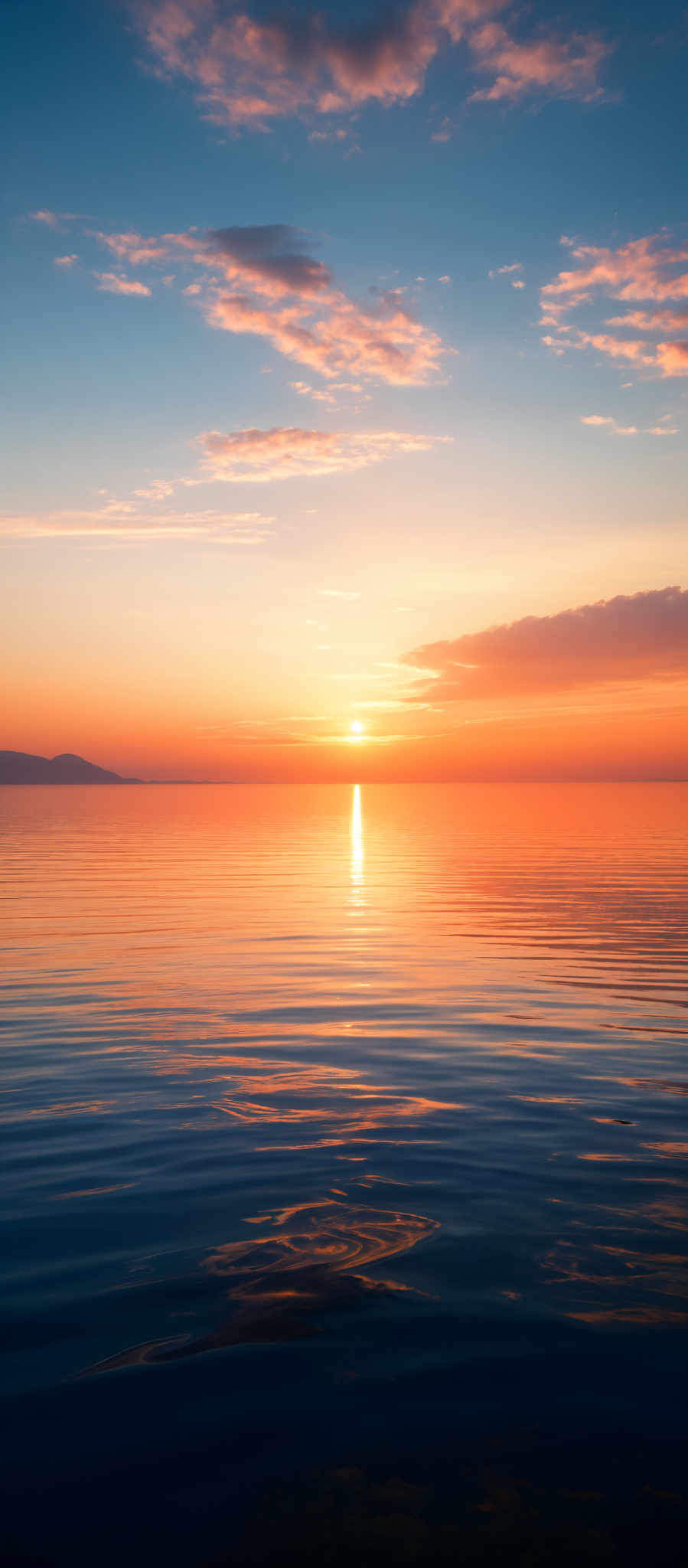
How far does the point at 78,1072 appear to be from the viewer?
1288cm

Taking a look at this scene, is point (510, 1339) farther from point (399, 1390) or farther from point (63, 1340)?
point (63, 1340)

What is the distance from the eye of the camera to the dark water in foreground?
15.0 feet

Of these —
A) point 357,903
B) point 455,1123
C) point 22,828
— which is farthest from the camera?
point 22,828

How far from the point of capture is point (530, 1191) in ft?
27.7

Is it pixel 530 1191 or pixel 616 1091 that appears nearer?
pixel 530 1191

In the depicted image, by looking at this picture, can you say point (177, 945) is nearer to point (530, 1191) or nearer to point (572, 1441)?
point (530, 1191)

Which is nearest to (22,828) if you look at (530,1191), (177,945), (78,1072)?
(177,945)

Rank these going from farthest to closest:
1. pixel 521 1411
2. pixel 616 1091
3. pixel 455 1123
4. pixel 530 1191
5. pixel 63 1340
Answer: pixel 616 1091, pixel 455 1123, pixel 530 1191, pixel 63 1340, pixel 521 1411

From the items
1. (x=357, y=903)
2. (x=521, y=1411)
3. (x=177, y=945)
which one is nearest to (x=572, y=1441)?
(x=521, y=1411)

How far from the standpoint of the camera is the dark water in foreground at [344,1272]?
4.56 meters

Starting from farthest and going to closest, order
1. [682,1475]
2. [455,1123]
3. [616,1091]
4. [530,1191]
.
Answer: [616,1091] → [455,1123] → [530,1191] → [682,1475]

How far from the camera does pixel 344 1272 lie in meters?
6.84

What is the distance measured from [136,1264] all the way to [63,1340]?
3.56ft

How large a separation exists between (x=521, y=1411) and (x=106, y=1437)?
7.90 ft
